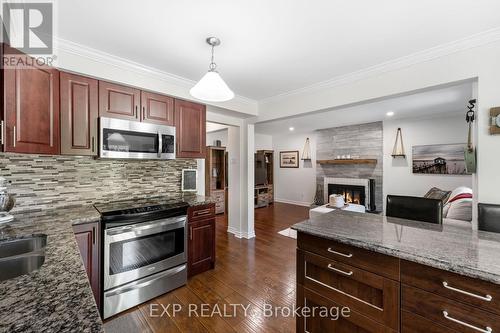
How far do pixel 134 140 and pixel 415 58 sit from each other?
2.99 m

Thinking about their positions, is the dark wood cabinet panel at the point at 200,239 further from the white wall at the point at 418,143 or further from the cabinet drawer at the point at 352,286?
the white wall at the point at 418,143

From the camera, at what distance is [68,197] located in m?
2.27

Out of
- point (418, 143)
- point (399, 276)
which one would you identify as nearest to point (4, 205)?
point (399, 276)

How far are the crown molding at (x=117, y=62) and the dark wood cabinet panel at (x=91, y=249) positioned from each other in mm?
1572

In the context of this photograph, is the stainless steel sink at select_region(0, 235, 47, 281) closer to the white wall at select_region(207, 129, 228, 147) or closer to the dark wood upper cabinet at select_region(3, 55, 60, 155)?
the dark wood upper cabinet at select_region(3, 55, 60, 155)

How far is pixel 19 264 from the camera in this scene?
128 cm

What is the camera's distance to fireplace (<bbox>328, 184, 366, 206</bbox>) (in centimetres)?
563

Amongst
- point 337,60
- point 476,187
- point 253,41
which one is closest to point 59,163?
point 253,41

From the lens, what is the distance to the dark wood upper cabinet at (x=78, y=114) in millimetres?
2029

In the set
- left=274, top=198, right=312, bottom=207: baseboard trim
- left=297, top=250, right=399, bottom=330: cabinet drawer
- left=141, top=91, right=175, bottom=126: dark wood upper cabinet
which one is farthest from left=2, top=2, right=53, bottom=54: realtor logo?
left=274, top=198, right=312, bottom=207: baseboard trim

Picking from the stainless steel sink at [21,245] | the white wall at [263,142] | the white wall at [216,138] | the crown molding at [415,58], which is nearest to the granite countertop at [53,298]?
the stainless steel sink at [21,245]

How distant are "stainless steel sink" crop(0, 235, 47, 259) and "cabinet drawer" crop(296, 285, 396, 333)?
176cm

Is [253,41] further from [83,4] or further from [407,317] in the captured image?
[407,317]

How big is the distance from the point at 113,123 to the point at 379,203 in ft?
19.1
